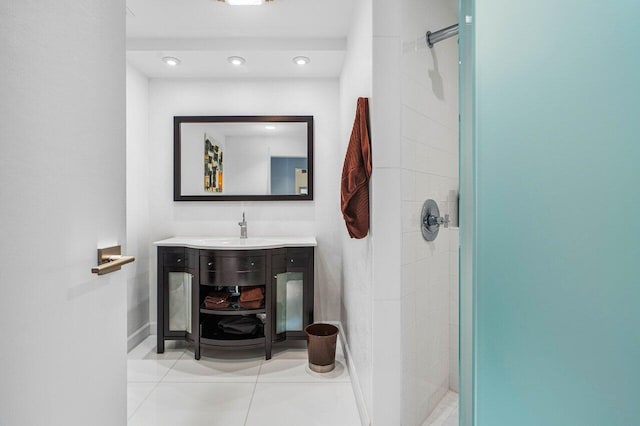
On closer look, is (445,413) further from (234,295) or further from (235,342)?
(234,295)

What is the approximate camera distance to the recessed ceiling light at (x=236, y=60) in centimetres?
270

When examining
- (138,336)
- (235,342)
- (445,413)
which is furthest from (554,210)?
(138,336)

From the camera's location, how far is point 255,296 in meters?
2.59

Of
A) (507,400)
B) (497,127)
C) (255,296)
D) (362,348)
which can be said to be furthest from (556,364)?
(255,296)

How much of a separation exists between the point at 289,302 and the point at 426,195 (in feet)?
4.89

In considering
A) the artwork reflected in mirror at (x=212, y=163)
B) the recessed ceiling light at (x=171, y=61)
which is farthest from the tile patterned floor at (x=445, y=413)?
the recessed ceiling light at (x=171, y=61)

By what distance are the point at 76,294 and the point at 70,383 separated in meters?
0.21

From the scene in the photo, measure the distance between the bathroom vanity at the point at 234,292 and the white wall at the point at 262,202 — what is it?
0.40 m

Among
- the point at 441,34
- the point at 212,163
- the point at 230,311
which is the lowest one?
the point at 230,311

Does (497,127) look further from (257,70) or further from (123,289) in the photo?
(257,70)

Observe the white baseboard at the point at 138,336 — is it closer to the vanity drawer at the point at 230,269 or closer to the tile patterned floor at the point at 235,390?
the tile patterned floor at the point at 235,390

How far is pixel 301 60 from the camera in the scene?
9.02 feet

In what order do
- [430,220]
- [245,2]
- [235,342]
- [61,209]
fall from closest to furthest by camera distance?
[61,209]
[430,220]
[245,2]
[235,342]

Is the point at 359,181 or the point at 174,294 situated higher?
the point at 359,181
